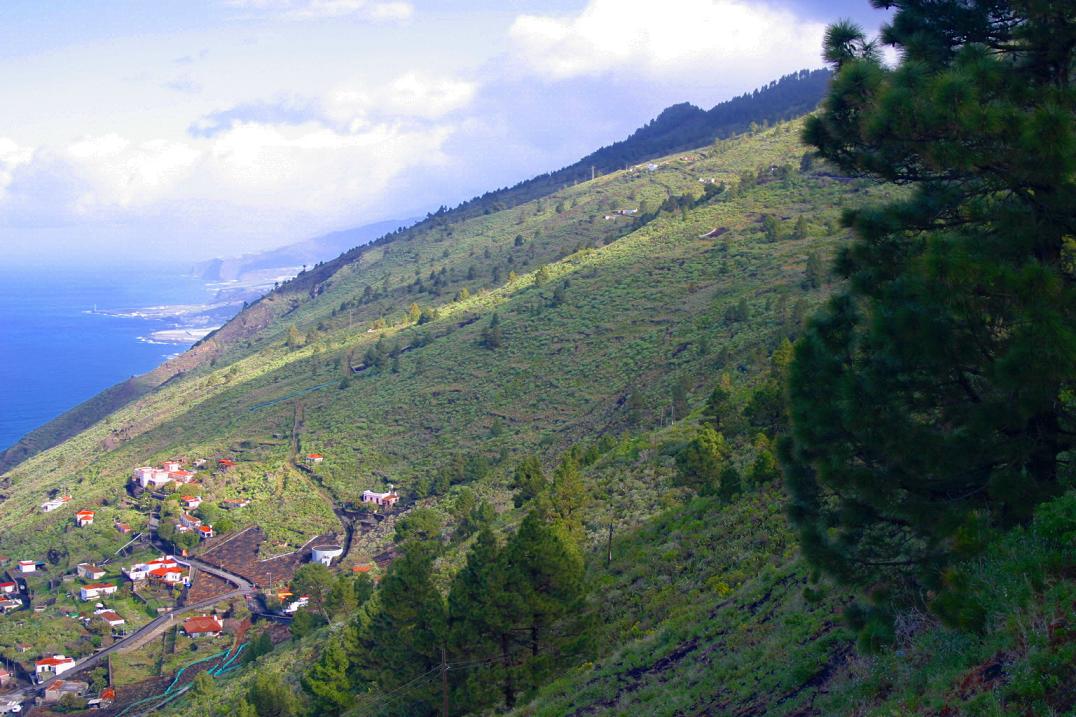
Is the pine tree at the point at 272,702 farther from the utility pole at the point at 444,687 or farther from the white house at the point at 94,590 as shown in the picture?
the white house at the point at 94,590

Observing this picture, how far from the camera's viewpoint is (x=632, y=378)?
50.9 metres

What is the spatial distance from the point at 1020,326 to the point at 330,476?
171ft

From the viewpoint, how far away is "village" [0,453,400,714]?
41.1m

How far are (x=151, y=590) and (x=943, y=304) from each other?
51.0 metres

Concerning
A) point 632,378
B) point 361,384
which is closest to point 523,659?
point 632,378

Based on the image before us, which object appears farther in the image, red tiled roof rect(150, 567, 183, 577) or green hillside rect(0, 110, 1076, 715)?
red tiled roof rect(150, 567, 183, 577)

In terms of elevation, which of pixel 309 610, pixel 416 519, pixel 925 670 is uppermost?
pixel 925 670

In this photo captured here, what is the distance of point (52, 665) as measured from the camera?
41.0 meters

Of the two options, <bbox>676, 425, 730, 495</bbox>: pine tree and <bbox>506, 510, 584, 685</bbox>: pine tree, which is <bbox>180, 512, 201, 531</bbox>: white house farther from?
<bbox>506, 510, 584, 685</bbox>: pine tree

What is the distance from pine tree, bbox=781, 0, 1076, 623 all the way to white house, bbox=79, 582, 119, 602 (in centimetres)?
4914

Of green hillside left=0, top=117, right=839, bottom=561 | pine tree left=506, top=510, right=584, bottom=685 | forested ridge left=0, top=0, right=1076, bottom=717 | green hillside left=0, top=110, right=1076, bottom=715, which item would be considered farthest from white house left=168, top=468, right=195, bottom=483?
pine tree left=506, top=510, right=584, bottom=685

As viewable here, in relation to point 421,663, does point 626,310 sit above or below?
above

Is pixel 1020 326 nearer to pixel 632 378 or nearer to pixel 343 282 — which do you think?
pixel 632 378

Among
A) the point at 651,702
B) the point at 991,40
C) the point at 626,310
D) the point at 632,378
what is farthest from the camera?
the point at 626,310
